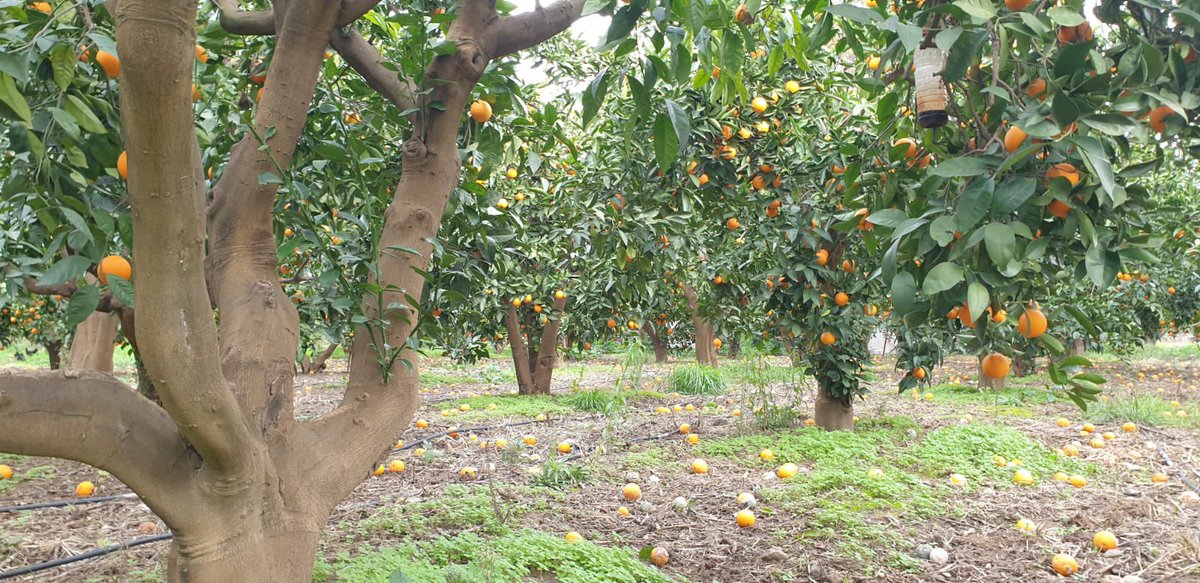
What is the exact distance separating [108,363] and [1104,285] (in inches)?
265

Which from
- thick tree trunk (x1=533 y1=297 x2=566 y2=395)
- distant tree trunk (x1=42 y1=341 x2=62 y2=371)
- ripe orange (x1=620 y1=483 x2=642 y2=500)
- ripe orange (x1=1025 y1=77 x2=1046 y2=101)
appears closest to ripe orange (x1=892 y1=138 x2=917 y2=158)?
ripe orange (x1=1025 y1=77 x2=1046 y2=101)

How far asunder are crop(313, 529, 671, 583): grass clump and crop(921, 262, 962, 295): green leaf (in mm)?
1710

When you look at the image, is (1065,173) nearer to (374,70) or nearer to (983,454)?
(374,70)

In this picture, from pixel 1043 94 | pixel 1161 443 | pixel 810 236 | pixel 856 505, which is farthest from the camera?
pixel 1161 443

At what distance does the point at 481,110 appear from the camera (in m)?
2.11

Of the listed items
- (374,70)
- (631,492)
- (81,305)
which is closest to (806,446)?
(631,492)

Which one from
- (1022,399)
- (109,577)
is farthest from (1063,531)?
(1022,399)

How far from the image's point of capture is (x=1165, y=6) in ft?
4.22

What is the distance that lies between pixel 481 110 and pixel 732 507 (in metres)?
2.45

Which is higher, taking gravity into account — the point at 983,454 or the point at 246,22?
the point at 246,22

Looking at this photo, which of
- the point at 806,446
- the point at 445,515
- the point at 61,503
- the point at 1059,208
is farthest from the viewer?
the point at 806,446

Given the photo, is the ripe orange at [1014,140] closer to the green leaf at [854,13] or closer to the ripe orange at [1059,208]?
the ripe orange at [1059,208]

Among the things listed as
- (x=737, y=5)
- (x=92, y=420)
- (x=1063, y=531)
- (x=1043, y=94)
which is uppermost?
(x=737, y=5)

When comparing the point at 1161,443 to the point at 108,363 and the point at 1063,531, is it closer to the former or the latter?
the point at 1063,531
